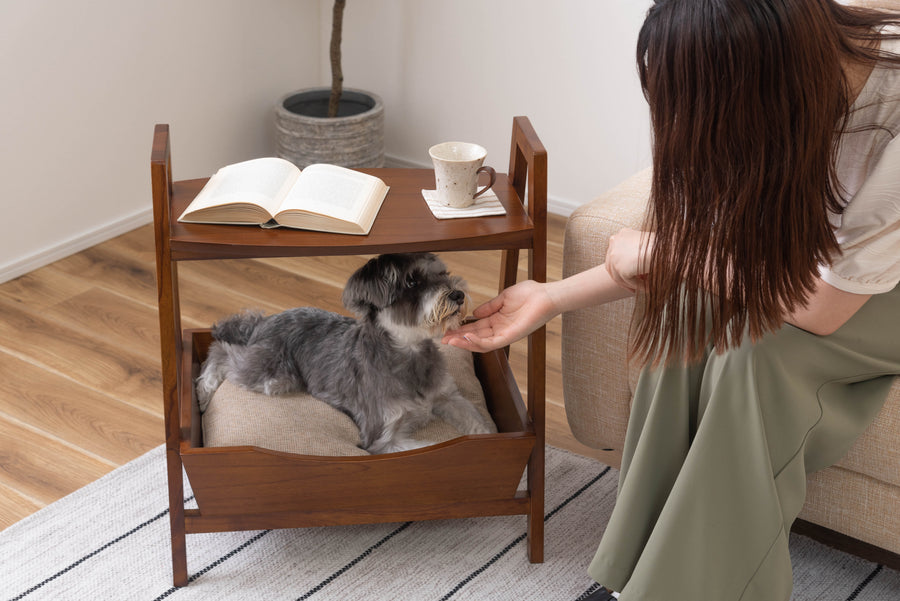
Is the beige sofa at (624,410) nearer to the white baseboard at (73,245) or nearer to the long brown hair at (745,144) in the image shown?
the long brown hair at (745,144)

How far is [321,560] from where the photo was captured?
4.74ft

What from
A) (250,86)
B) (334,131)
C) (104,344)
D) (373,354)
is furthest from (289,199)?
(250,86)

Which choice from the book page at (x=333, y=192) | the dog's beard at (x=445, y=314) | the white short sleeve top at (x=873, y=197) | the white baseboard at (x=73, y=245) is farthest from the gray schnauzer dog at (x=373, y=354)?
the white baseboard at (x=73, y=245)

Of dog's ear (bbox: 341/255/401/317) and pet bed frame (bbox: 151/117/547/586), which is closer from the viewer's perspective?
pet bed frame (bbox: 151/117/547/586)

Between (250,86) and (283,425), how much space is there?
5.50 feet

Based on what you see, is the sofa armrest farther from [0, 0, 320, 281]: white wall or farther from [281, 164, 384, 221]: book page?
[0, 0, 320, 281]: white wall

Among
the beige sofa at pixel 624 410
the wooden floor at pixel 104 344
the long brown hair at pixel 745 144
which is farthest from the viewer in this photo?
the wooden floor at pixel 104 344

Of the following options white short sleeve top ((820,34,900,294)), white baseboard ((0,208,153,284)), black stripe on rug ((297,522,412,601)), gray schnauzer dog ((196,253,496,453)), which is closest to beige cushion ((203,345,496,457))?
gray schnauzer dog ((196,253,496,453))

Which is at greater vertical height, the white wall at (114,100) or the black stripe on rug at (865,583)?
the white wall at (114,100)

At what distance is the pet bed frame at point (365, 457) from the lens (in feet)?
3.87

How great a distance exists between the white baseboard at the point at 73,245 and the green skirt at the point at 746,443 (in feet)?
5.86

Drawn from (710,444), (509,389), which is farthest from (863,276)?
(509,389)

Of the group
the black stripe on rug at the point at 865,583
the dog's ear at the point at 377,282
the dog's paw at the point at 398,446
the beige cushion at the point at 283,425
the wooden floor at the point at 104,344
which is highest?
the dog's ear at the point at 377,282

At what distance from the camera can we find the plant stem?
2.60 m
